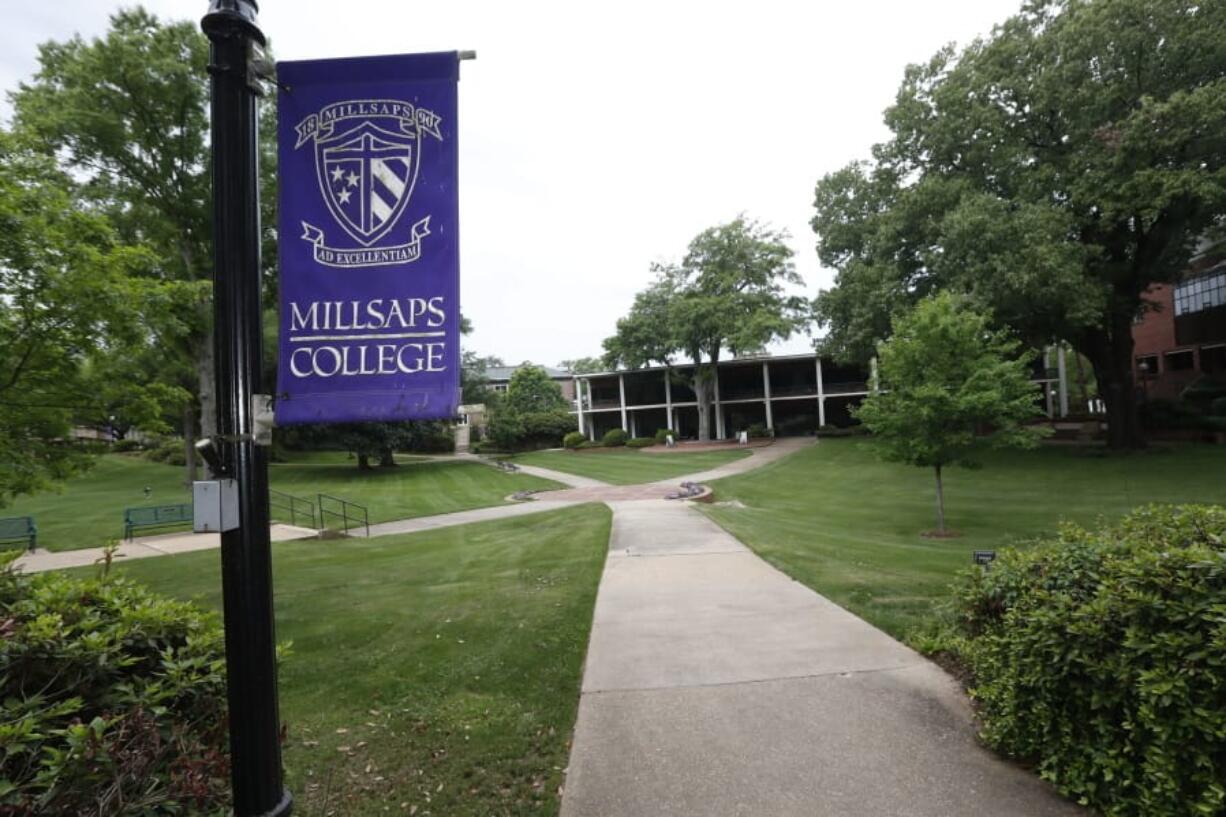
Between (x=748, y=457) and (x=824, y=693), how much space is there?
31.7m

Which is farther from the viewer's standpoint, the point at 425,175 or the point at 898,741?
the point at 898,741

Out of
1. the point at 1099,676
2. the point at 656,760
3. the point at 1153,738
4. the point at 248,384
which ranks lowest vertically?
the point at 656,760

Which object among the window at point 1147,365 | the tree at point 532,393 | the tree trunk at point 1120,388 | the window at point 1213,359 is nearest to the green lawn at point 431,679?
the tree trunk at point 1120,388

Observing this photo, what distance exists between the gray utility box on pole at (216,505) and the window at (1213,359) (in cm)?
4923

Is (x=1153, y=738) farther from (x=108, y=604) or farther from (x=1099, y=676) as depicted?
(x=108, y=604)

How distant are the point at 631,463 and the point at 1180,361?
3665cm

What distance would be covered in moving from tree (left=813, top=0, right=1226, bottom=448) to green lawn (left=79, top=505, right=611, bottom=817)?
19.2 meters

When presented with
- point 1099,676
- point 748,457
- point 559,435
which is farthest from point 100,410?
point 559,435

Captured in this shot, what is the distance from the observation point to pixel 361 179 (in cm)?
281

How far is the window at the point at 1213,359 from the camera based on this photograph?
114ft

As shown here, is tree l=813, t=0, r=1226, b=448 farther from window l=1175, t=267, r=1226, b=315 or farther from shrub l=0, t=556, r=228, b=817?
shrub l=0, t=556, r=228, b=817

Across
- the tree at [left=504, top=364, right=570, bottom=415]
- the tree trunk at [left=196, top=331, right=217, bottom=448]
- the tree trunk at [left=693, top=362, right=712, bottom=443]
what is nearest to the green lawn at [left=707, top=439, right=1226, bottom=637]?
the tree trunk at [left=693, top=362, right=712, bottom=443]

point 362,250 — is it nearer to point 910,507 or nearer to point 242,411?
point 242,411

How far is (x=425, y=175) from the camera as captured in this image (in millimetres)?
2840
